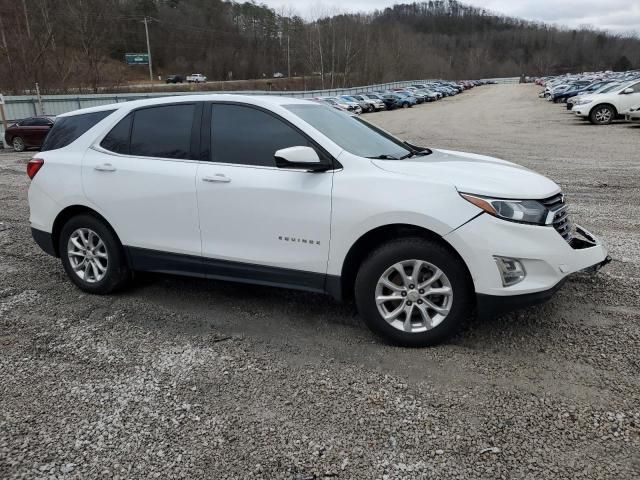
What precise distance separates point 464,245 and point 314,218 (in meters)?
1.07

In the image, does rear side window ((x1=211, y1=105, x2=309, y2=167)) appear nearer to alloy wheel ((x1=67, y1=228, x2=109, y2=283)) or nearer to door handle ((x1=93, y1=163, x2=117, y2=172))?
door handle ((x1=93, y1=163, x2=117, y2=172))

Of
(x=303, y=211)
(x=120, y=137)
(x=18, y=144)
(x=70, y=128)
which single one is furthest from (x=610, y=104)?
(x=18, y=144)

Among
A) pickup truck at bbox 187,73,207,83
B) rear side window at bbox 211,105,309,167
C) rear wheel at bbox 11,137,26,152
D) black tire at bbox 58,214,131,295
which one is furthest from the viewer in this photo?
pickup truck at bbox 187,73,207,83

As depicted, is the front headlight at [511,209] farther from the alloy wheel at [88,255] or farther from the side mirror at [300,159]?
the alloy wheel at [88,255]

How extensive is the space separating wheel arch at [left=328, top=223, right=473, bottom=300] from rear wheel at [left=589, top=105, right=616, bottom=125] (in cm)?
2168

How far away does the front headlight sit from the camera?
3.41 m

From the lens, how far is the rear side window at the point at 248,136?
4.02m

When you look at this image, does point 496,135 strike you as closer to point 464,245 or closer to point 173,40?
point 464,245

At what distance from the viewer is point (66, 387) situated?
3406mm

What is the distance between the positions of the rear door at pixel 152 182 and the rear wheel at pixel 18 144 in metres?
19.3

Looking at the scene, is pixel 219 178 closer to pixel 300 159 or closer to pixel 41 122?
pixel 300 159

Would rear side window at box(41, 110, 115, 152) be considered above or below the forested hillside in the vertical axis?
below

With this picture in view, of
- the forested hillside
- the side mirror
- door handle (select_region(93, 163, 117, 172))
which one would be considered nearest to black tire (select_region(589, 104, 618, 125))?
the side mirror

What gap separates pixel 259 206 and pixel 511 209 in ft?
5.91
